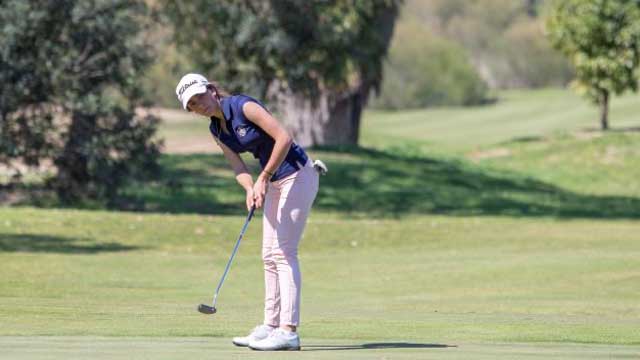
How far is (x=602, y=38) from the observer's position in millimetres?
54469

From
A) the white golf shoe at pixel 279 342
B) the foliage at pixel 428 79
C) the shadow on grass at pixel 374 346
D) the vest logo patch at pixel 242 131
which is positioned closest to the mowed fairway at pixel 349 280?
the shadow on grass at pixel 374 346

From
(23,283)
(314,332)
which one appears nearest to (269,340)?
(314,332)

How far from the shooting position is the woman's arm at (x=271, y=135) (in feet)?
35.5

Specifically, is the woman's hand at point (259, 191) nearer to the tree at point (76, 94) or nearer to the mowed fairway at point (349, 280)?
the mowed fairway at point (349, 280)

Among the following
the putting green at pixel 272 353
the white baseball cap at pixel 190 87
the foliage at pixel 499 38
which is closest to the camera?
the putting green at pixel 272 353

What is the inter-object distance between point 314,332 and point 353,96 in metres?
32.5

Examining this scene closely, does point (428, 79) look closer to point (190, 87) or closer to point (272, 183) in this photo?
point (272, 183)

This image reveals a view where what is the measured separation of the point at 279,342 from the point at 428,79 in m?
77.6

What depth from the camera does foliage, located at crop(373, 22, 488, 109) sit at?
86625mm

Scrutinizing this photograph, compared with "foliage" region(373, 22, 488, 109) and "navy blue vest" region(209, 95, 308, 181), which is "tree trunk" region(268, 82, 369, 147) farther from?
"foliage" region(373, 22, 488, 109)

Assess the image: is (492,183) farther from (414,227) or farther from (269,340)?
(269,340)

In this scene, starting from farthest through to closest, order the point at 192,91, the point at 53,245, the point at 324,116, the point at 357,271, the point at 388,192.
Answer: the point at 324,116 → the point at 388,192 → the point at 53,245 → the point at 357,271 → the point at 192,91

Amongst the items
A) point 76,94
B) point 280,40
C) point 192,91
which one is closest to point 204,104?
point 192,91

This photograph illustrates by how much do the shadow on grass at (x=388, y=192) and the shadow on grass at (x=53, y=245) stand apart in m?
8.10
